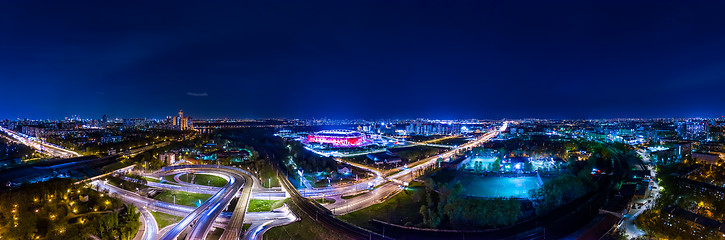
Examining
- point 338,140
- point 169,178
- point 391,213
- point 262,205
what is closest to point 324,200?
point 262,205

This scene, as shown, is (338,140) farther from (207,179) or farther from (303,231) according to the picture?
(303,231)

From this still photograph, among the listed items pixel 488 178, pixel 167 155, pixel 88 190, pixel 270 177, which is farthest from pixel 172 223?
pixel 488 178

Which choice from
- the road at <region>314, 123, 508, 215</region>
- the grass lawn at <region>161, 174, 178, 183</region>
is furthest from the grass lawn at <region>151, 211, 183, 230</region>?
the grass lawn at <region>161, 174, 178, 183</region>

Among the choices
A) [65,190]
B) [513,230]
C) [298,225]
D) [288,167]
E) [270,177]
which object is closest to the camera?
[513,230]

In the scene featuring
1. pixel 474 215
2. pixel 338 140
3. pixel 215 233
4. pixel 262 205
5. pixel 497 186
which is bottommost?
pixel 215 233

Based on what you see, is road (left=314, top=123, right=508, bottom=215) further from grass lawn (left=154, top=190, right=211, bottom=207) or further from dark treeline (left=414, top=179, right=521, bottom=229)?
grass lawn (left=154, top=190, right=211, bottom=207)

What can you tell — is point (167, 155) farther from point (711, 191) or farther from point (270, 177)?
point (711, 191)
